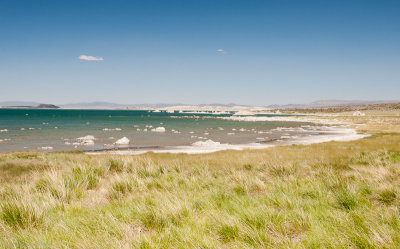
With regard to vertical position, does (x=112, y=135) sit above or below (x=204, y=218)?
below

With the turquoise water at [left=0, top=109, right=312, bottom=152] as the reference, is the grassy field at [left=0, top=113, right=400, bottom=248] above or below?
above

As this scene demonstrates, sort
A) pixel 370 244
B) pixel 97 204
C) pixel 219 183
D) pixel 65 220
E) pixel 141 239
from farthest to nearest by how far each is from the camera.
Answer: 1. pixel 219 183
2. pixel 97 204
3. pixel 65 220
4. pixel 141 239
5. pixel 370 244

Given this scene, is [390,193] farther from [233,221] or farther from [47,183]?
[47,183]

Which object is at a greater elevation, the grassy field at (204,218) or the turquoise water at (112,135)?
the grassy field at (204,218)

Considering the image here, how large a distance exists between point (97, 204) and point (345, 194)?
17.0 ft

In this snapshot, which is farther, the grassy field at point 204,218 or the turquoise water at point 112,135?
the turquoise water at point 112,135

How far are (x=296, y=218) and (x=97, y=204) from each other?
411 cm

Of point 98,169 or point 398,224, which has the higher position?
point 398,224

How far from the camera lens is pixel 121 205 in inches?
216

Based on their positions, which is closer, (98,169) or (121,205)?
(121,205)

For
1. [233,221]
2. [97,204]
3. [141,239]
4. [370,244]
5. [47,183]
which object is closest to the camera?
[370,244]

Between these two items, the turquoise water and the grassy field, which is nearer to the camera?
the grassy field

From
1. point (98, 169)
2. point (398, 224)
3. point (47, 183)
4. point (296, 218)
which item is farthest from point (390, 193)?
point (98, 169)

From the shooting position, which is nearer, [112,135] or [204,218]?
[204,218]
